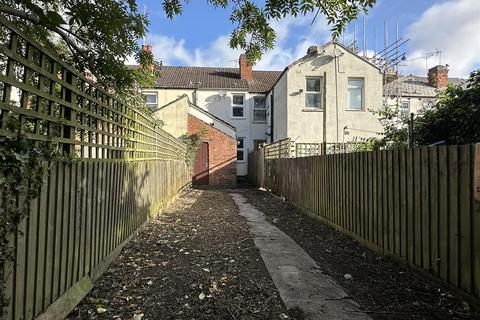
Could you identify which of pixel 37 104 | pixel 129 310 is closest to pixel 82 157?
pixel 37 104

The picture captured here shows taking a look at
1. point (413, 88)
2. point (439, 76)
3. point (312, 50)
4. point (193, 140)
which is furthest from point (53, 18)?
point (439, 76)

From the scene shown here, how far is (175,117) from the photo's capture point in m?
Answer: 21.5

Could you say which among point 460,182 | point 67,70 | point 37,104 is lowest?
point 460,182

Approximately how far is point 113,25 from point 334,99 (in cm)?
1647

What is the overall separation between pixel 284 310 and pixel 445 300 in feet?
5.20

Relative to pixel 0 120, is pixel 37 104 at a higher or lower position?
higher

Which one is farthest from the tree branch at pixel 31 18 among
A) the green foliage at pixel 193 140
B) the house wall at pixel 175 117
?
the house wall at pixel 175 117

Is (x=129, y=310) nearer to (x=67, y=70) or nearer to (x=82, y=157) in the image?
(x=82, y=157)

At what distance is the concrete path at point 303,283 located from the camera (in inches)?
143

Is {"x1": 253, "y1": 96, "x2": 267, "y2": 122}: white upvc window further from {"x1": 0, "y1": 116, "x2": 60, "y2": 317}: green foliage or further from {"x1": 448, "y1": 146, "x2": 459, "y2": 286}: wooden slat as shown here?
{"x1": 0, "y1": 116, "x2": 60, "y2": 317}: green foliage

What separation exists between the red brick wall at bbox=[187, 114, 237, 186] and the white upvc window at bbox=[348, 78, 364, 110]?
6681 mm

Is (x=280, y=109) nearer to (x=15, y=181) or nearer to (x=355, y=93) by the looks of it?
(x=355, y=93)

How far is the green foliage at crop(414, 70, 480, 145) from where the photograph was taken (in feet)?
25.3

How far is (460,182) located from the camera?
3.70 m
